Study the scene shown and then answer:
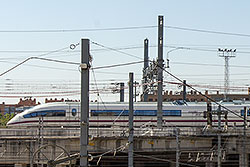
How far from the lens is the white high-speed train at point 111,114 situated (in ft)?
110

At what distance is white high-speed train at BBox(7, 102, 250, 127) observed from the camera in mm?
33625

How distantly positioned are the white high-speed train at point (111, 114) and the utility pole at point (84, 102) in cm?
2256

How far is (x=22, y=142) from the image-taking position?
83.8 ft

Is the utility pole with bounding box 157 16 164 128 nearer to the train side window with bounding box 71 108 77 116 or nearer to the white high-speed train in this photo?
the white high-speed train

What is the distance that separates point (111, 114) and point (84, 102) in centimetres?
2402

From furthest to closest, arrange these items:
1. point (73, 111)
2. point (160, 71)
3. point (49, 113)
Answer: point (49, 113) < point (73, 111) < point (160, 71)

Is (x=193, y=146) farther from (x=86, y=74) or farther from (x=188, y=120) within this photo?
(x=86, y=74)

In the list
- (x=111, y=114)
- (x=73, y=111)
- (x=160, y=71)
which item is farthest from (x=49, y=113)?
(x=160, y=71)

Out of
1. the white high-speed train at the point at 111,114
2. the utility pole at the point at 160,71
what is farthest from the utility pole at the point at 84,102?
the white high-speed train at the point at 111,114

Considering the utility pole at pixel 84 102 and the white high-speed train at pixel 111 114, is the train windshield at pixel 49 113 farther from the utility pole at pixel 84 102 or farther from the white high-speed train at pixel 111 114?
the utility pole at pixel 84 102

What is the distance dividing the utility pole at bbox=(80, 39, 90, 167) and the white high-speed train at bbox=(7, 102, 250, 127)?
22.6 metres

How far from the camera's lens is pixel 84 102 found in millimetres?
10195

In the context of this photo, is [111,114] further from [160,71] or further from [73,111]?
[160,71]

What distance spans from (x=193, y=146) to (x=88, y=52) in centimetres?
1931
